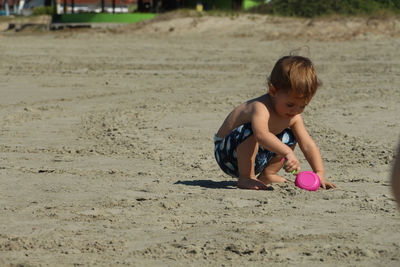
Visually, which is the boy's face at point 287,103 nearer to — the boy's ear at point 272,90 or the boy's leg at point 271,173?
the boy's ear at point 272,90

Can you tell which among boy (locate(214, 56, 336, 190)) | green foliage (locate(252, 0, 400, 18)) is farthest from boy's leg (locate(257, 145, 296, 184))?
green foliage (locate(252, 0, 400, 18))

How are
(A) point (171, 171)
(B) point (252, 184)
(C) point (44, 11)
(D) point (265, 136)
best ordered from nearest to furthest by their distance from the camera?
(D) point (265, 136), (B) point (252, 184), (A) point (171, 171), (C) point (44, 11)

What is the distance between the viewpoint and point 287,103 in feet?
12.2

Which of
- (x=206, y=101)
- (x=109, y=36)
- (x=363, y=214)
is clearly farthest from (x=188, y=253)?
(x=109, y=36)

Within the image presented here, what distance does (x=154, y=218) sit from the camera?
3197 mm

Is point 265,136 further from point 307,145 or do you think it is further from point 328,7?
point 328,7

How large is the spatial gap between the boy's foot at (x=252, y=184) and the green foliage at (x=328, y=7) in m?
16.7

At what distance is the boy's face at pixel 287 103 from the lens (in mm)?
3701

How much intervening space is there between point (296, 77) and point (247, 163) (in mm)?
595

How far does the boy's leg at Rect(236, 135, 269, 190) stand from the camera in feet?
12.6

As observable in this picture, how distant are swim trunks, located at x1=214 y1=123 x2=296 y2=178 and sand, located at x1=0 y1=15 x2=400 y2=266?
18 centimetres

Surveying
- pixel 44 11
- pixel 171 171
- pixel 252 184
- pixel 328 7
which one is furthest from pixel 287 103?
pixel 44 11

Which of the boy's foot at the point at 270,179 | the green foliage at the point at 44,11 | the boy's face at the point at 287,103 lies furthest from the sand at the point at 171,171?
the green foliage at the point at 44,11

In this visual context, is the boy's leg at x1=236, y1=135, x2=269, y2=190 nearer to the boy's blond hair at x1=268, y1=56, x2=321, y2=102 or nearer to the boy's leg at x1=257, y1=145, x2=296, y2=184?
the boy's leg at x1=257, y1=145, x2=296, y2=184
